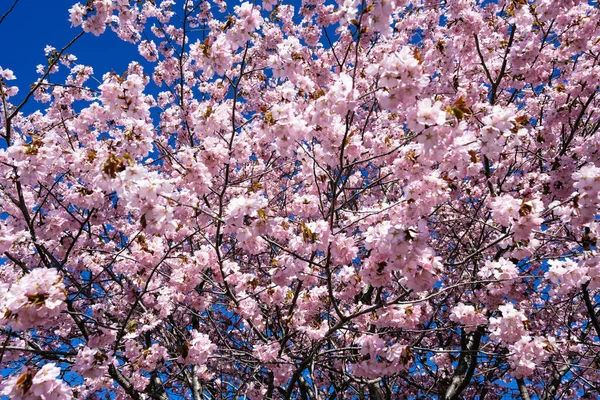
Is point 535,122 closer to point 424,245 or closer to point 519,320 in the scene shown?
point 519,320

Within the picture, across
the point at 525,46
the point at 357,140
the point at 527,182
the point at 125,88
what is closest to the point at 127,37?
the point at 125,88

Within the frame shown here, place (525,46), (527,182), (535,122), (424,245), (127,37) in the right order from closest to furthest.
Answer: (424,245) < (525,46) < (527,182) < (535,122) < (127,37)

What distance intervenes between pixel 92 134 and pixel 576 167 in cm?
817

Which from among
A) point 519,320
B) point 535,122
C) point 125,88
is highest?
point 535,122

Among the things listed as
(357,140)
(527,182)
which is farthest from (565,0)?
(357,140)

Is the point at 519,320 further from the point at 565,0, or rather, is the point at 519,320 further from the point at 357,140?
the point at 565,0

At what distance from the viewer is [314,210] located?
5203 millimetres

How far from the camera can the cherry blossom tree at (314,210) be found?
344cm

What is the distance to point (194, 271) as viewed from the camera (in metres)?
5.35

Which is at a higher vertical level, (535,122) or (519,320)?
(535,122)

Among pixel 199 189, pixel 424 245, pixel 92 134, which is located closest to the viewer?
pixel 424 245

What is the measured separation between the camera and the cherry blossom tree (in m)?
3.44

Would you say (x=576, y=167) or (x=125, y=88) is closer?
(x=125, y=88)

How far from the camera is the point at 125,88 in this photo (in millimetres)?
4207
